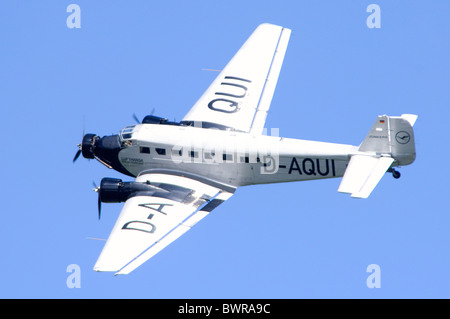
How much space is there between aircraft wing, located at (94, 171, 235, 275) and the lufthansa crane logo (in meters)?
8.98

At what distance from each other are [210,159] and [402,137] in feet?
32.6

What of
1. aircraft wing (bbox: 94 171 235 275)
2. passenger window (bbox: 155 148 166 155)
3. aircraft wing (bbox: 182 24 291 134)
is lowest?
aircraft wing (bbox: 94 171 235 275)

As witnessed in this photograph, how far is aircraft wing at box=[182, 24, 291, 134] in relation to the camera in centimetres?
5978

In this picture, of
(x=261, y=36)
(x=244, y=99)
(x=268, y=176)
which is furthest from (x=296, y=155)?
(x=261, y=36)

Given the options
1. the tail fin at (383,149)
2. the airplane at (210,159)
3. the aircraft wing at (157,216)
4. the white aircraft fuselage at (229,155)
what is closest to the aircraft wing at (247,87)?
the airplane at (210,159)

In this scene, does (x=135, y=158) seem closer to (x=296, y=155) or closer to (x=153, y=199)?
(x=153, y=199)

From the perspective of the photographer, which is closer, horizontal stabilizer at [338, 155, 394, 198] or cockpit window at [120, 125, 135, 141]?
horizontal stabilizer at [338, 155, 394, 198]

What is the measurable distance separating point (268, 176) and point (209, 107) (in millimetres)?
6472

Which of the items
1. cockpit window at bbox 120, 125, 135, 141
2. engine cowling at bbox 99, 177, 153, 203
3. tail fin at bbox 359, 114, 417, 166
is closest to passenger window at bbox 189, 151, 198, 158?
engine cowling at bbox 99, 177, 153, 203

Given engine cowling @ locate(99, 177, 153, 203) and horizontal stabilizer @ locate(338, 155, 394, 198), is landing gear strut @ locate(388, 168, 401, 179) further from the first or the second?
engine cowling @ locate(99, 177, 153, 203)

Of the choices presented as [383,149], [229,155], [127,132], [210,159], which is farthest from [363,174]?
[127,132]

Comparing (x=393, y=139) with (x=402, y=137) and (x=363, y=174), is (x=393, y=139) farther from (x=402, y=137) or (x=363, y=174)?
(x=363, y=174)

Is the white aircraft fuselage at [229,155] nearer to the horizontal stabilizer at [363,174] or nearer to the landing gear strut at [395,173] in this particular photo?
the horizontal stabilizer at [363,174]

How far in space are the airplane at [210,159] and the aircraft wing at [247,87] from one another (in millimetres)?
56
